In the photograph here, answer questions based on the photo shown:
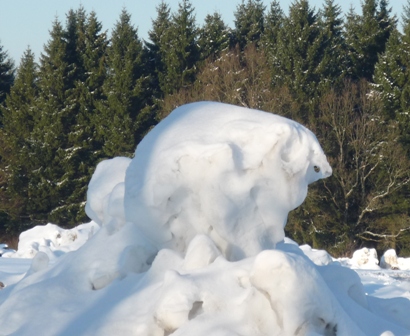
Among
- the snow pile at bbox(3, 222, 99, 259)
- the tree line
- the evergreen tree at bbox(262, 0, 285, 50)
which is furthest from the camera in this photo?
the evergreen tree at bbox(262, 0, 285, 50)

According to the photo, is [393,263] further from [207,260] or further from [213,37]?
[213,37]

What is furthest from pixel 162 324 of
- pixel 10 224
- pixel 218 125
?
pixel 10 224

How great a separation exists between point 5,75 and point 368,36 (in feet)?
49.3

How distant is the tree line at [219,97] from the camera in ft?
88.8

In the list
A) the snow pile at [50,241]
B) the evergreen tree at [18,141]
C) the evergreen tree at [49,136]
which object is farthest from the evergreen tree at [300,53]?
the snow pile at [50,241]

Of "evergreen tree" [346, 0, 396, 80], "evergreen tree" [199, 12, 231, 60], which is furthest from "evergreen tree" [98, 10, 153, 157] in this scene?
"evergreen tree" [346, 0, 396, 80]

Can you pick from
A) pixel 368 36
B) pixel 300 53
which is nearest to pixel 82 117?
pixel 300 53

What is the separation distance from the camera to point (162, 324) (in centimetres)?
549

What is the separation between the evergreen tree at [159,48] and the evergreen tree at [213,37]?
149 cm

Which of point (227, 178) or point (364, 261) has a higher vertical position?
point (227, 178)

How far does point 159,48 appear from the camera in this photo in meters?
32.8

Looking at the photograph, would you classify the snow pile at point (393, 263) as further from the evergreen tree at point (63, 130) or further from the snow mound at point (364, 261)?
the evergreen tree at point (63, 130)

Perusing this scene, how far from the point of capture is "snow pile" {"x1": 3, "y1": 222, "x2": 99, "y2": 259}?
573 inches

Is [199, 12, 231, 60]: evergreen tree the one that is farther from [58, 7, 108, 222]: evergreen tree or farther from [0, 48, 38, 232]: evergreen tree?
[0, 48, 38, 232]: evergreen tree
